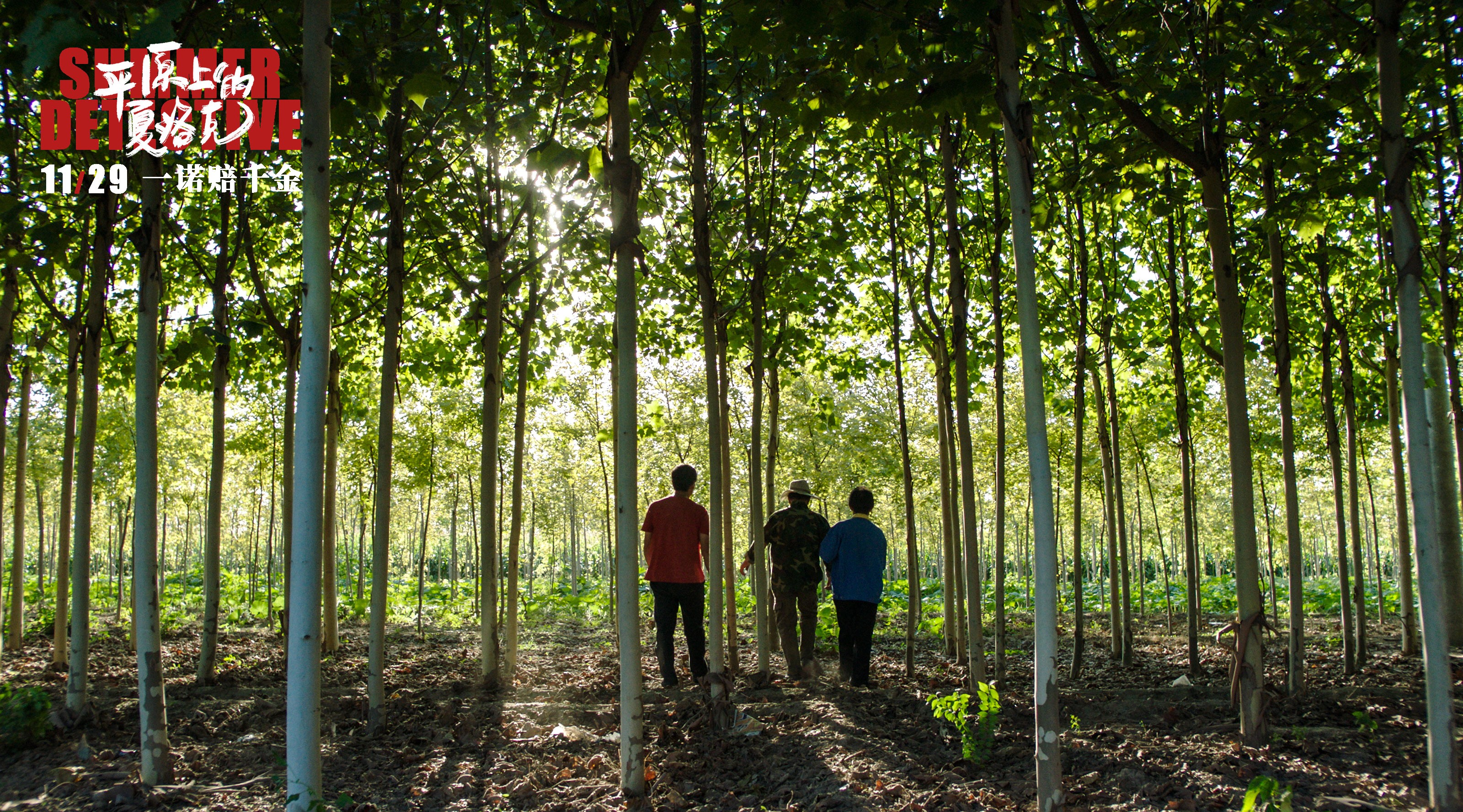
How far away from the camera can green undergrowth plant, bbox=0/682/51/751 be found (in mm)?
4531

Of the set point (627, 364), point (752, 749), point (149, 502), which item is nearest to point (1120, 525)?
point (752, 749)

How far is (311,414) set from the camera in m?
2.85

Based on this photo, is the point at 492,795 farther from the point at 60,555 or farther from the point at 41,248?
→ the point at 60,555

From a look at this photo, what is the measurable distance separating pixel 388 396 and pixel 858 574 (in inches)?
151

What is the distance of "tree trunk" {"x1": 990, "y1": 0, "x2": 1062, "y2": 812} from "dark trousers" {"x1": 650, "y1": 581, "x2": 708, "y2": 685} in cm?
405

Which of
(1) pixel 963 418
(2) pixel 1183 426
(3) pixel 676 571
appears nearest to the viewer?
(1) pixel 963 418

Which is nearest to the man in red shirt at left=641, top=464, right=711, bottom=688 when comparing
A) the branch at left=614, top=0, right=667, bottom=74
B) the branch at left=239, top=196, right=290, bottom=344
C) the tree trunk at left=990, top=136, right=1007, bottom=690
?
the tree trunk at left=990, top=136, right=1007, bottom=690

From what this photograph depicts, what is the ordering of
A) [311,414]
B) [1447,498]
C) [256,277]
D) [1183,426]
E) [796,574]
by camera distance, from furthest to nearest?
1. [1447,498]
2. [796,574]
3. [1183,426]
4. [256,277]
5. [311,414]

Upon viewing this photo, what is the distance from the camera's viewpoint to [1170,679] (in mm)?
6848

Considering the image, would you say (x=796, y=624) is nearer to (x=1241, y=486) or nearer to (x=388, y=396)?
(x=388, y=396)

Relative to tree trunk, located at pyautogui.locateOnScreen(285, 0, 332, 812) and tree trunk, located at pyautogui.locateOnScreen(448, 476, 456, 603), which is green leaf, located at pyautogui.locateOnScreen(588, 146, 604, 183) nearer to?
tree trunk, located at pyautogui.locateOnScreen(285, 0, 332, 812)

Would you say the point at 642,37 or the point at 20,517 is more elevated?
the point at 642,37

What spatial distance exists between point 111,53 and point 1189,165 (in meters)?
4.68

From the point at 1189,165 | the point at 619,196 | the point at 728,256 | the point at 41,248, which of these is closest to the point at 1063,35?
the point at 1189,165
